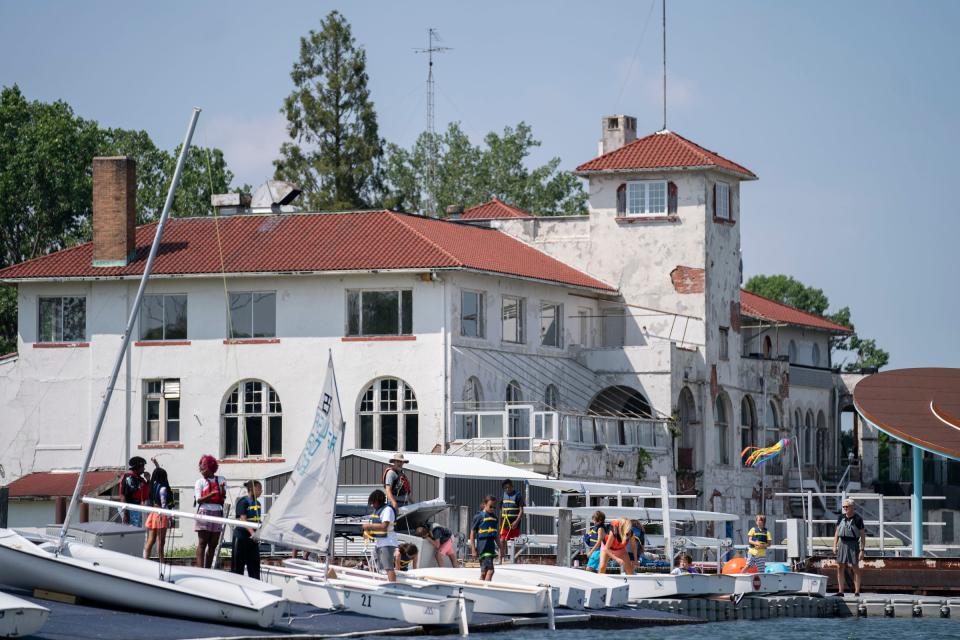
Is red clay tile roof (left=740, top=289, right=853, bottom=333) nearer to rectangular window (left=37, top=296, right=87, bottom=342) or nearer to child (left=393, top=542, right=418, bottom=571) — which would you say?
rectangular window (left=37, top=296, right=87, bottom=342)

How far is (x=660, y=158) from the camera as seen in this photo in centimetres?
6019

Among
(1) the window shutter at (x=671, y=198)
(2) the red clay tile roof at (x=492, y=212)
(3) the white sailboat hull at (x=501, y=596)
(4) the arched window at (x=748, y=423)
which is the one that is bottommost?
(3) the white sailboat hull at (x=501, y=596)

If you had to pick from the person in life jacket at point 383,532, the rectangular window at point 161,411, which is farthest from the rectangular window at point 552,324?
the person in life jacket at point 383,532

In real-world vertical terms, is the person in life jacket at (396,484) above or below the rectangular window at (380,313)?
below

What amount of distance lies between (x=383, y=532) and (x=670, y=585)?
7480 mm

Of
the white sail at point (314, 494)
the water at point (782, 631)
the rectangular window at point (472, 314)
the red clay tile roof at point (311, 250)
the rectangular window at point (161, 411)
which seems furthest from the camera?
the rectangular window at point (161, 411)

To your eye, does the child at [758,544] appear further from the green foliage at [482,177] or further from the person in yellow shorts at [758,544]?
the green foliage at [482,177]

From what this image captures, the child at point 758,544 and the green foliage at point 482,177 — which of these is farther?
the green foliage at point 482,177

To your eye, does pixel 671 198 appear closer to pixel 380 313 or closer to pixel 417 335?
pixel 417 335

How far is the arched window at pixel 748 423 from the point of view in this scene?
6278 centimetres

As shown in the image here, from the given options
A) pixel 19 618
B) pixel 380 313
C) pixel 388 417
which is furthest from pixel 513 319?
pixel 19 618

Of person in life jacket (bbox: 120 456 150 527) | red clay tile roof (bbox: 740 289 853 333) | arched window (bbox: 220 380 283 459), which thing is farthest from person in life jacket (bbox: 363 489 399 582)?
red clay tile roof (bbox: 740 289 853 333)

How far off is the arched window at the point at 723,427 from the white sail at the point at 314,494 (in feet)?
110

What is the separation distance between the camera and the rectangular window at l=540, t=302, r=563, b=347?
190ft
